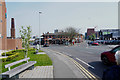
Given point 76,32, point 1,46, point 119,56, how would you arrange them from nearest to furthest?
point 119,56 → point 1,46 → point 76,32

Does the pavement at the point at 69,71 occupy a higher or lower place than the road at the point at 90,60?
higher

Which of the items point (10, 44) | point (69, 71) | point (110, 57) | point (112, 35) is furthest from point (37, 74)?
point (112, 35)

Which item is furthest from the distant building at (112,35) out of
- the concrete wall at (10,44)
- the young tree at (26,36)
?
the young tree at (26,36)

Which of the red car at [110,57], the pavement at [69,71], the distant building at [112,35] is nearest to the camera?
the pavement at [69,71]

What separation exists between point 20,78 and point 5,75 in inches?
48.7

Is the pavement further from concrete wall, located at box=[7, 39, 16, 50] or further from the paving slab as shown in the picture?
concrete wall, located at box=[7, 39, 16, 50]

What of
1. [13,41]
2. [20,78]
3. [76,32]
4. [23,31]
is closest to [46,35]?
[76,32]

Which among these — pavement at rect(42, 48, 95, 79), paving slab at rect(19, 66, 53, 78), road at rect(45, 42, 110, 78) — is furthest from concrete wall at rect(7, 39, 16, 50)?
paving slab at rect(19, 66, 53, 78)

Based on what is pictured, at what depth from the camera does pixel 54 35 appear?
273ft

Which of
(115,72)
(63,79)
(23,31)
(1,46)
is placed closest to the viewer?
(115,72)

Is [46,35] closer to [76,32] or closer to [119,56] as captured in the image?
[76,32]

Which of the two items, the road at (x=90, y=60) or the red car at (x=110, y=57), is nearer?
the road at (x=90, y=60)

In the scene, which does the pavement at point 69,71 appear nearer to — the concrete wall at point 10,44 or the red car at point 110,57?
the red car at point 110,57

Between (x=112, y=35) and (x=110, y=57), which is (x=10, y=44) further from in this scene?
(x=112, y=35)
